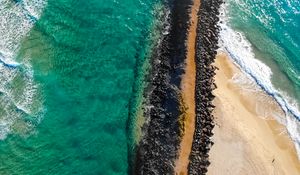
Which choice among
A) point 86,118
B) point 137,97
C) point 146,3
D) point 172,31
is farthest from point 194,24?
point 86,118

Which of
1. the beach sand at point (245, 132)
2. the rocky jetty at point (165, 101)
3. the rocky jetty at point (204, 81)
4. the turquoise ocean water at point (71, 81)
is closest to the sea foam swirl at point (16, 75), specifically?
the turquoise ocean water at point (71, 81)

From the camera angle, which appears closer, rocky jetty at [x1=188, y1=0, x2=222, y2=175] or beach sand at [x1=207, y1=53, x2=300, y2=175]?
rocky jetty at [x1=188, y1=0, x2=222, y2=175]

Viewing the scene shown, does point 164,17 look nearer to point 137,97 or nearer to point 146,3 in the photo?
point 146,3

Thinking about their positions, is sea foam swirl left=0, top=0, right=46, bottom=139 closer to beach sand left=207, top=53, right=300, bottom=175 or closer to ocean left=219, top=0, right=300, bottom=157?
beach sand left=207, top=53, right=300, bottom=175

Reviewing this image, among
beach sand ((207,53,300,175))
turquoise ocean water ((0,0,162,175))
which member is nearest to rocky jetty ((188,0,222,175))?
beach sand ((207,53,300,175))

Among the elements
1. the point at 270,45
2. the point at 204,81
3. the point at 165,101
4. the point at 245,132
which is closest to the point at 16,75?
the point at 165,101

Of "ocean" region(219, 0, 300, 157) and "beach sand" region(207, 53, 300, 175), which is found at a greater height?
"ocean" region(219, 0, 300, 157)

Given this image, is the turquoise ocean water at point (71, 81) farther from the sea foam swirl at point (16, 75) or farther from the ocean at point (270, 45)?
Answer: the ocean at point (270, 45)
